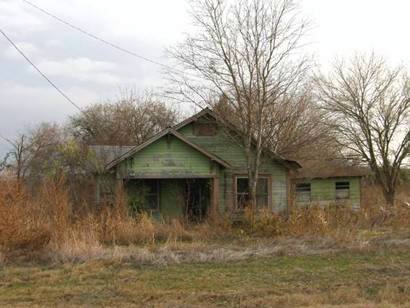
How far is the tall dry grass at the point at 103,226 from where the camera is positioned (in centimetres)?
1404

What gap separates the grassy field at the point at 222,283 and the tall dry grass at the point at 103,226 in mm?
1272

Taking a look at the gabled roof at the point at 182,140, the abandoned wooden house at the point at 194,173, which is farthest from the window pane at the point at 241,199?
the gabled roof at the point at 182,140

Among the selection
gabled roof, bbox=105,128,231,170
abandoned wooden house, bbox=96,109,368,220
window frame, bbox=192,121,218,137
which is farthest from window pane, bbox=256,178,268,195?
window frame, bbox=192,121,218,137

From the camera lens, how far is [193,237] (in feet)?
61.0

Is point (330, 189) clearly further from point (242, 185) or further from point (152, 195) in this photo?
point (152, 195)

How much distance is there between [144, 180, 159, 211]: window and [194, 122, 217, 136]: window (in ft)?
9.92

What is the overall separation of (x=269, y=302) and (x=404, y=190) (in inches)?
1616

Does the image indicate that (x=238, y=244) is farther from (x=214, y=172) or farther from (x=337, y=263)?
(x=214, y=172)

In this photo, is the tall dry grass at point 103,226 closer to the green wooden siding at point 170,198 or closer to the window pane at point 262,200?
the window pane at point 262,200

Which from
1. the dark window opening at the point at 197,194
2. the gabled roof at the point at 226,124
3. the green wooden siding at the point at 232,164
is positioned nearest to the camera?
the gabled roof at the point at 226,124

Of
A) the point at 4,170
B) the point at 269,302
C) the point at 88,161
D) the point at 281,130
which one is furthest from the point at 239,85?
the point at 269,302

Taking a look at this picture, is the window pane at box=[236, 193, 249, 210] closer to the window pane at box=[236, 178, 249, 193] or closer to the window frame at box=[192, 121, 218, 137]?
the window pane at box=[236, 178, 249, 193]

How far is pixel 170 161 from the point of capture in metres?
25.9

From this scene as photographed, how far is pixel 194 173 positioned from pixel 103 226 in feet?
29.1
